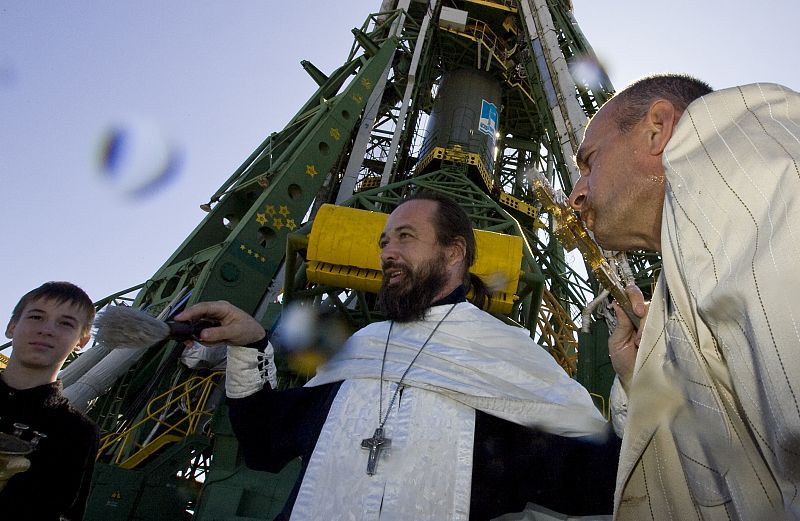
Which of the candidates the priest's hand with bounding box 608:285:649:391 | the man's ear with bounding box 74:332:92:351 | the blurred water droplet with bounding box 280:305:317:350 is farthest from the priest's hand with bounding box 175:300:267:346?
the blurred water droplet with bounding box 280:305:317:350

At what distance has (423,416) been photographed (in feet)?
6.41

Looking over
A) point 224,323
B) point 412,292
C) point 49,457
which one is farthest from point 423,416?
point 49,457

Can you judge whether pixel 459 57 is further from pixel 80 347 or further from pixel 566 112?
pixel 80 347

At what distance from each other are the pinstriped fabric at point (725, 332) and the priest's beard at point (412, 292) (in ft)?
4.39

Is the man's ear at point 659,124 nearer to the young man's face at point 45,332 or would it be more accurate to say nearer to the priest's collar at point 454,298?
the priest's collar at point 454,298

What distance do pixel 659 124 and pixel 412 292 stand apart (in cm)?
132

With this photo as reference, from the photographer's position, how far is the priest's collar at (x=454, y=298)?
2.40m

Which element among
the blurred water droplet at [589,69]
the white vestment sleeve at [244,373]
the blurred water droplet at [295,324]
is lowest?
the white vestment sleeve at [244,373]

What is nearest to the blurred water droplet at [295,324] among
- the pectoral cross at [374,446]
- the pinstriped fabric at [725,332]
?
the pectoral cross at [374,446]

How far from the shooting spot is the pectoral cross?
1810mm

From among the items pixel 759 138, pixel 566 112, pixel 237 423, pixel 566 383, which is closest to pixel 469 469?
pixel 566 383

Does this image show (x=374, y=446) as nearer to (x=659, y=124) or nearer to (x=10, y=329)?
(x=659, y=124)

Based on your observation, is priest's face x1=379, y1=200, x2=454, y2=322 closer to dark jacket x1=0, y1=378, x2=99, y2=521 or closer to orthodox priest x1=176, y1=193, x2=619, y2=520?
orthodox priest x1=176, y1=193, x2=619, y2=520

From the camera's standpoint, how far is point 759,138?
84 centimetres
